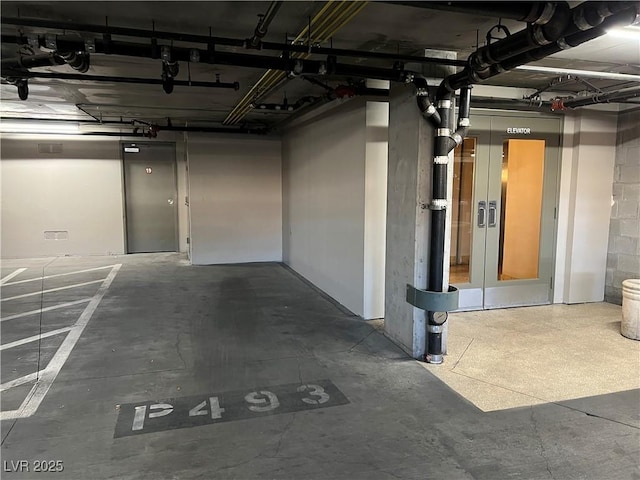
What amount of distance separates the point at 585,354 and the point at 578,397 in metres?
0.99

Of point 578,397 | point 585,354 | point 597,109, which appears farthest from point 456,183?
point 578,397

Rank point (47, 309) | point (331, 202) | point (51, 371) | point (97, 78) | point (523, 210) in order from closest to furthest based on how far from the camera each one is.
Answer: point (51, 371), point (97, 78), point (47, 309), point (523, 210), point (331, 202)

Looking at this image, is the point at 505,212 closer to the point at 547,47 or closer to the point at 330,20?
the point at 547,47

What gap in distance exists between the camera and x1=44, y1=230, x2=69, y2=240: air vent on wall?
30.0 ft

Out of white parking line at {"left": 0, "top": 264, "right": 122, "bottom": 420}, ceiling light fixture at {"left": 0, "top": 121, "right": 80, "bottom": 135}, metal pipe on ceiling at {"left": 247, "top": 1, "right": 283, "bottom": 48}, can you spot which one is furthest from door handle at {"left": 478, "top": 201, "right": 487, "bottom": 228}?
ceiling light fixture at {"left": 0, "top": 121, "right": 80, "bottom": 135}

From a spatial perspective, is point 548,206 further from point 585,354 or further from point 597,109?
point 585,354

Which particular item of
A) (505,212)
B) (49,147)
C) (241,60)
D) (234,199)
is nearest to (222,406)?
(241,60)

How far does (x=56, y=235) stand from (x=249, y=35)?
7.76 metres

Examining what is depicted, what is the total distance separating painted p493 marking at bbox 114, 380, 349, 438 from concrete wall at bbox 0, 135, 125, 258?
24.1 feet

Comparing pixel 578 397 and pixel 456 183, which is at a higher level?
pixel 456 183

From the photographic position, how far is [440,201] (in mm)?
3654

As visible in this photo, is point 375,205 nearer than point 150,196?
Yes

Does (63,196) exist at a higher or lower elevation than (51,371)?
higher

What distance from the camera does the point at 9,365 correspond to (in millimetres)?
3715
